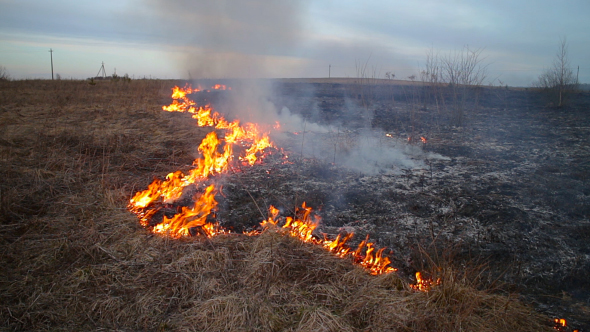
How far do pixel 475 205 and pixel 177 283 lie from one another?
13.8ft

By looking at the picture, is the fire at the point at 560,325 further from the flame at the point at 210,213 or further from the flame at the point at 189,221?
the flame at the point at 189,221

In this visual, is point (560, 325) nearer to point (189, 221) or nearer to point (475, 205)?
point (475, 205)

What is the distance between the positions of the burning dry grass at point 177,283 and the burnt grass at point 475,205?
45 cm

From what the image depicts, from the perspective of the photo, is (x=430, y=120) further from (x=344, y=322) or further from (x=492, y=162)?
(x=344, y=322)

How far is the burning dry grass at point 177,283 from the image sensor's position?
252cm

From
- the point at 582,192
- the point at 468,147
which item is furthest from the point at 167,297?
the point at 468,147

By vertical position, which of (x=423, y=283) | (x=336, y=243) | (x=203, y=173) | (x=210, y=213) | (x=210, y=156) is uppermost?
(x=210, y=156)

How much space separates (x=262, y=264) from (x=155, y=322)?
1.01 m

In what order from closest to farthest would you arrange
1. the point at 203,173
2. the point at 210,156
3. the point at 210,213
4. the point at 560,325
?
1. the point at 560,325
2. the point at 210,213
3. the point at 203,173
4. the point at 210,156

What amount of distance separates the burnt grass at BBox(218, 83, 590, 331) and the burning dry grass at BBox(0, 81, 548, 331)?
17.8 inches

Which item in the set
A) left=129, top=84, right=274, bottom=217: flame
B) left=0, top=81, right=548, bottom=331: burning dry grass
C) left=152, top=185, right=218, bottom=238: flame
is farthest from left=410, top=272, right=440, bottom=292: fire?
left=129, top=84, right=274, bottom=217: flame

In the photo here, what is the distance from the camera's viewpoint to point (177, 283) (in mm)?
2930

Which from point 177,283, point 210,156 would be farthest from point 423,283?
point 210,156

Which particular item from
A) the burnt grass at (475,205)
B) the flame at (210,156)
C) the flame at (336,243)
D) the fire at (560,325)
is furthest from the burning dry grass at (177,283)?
the burnt grass at (475,205)
